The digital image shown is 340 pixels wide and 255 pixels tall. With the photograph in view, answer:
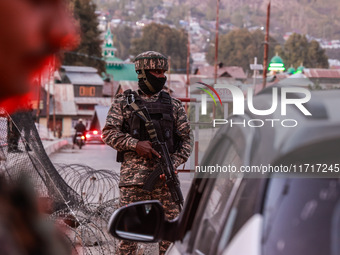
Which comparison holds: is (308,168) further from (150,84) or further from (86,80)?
(86,80)

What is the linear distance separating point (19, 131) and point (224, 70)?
123 meters

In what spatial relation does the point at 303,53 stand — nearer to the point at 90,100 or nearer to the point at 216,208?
the point at 90,100

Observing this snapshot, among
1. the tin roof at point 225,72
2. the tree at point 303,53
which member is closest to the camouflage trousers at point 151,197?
the tin roof at point 225,72

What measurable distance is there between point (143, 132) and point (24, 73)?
4464 mm

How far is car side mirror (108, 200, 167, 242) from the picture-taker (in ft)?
8.13

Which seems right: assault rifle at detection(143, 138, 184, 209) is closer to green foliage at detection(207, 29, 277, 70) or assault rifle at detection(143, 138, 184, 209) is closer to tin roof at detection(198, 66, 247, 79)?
tin roof at detection(198, 66, 247, 79)

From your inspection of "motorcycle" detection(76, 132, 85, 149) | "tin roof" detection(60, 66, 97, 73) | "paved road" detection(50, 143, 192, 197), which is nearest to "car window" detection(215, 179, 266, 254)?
"paved road" detection(50, 143, 192, 197)

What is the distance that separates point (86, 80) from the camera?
107 m

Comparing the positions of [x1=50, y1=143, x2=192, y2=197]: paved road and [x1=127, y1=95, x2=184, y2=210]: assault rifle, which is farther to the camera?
[x1=50, y1=143, x2=192, y2=197]: paved road

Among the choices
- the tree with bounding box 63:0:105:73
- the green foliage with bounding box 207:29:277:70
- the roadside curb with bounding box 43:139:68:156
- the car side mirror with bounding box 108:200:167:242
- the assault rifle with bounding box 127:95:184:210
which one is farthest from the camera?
the green foliage with bounding box 207:29:277:70

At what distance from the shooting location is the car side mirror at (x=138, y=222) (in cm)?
248

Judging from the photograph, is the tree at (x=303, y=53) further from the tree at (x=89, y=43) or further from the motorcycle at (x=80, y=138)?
the motorcycle at (x=80, y=138)

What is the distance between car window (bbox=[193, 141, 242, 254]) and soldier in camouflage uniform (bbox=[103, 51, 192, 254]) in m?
2.84

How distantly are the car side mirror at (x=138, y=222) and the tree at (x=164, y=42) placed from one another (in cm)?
16623
